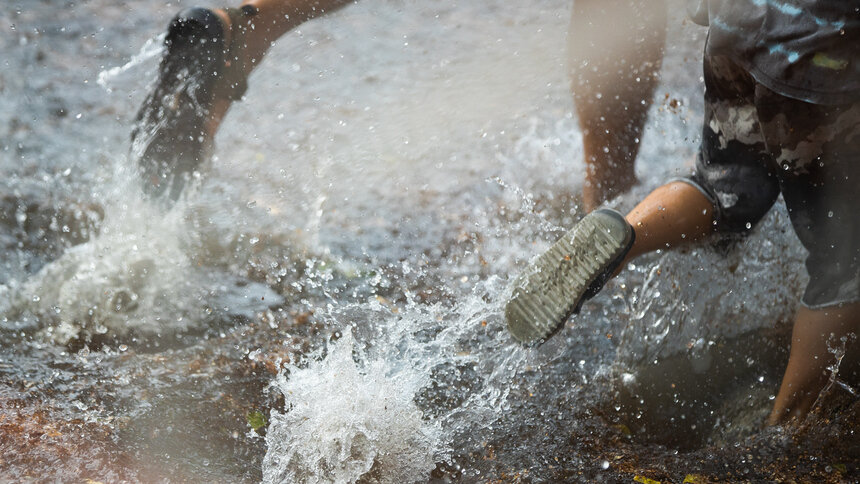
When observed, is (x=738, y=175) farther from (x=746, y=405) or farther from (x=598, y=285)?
(x=746, y=405)

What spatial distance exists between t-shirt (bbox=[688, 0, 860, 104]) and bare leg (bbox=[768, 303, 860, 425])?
640 mm

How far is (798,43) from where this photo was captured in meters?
1.35

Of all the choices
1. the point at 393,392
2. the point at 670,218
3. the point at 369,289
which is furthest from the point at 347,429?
the point at 670,218

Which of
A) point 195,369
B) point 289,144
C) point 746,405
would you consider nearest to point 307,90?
point 289,144

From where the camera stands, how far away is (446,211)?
2.50 m

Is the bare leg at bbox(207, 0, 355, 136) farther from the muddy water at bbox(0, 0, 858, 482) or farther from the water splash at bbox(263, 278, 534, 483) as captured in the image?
the water splash at bbox(263, 278, 534, 483)

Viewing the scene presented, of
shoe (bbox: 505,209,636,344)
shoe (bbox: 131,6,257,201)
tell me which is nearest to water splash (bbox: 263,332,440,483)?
shoe (bbox: 505,209,636,344)

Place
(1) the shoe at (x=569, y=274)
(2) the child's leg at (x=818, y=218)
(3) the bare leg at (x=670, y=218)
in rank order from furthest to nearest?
(3) the bare leg at (x=670, y=218) → (1) the shoe at (x=569, y=274) → (2) the child's leg at (x=818, y=218)

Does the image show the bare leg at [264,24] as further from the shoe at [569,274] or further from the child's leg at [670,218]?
the child's leg at [670,218]

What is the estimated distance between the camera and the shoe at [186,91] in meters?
2.07

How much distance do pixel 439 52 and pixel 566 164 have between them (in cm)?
92

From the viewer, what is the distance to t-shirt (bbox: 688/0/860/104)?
1.31 meters

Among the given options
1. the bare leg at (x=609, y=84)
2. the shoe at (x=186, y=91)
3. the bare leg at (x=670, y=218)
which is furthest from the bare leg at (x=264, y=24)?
the bare leg at (x=670, y=218)

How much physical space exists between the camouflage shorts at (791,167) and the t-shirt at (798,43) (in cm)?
6
